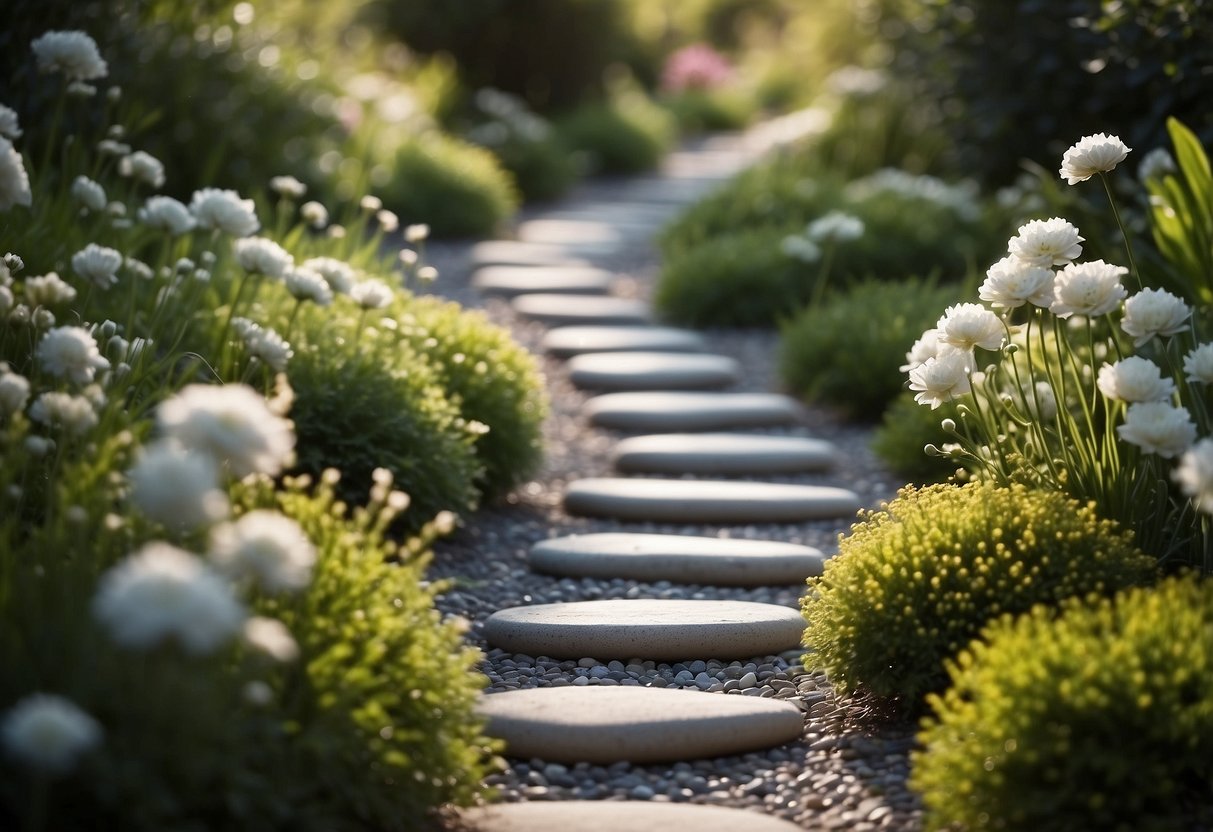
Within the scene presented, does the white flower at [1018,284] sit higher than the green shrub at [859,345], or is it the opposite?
the green shrub at [859,345]

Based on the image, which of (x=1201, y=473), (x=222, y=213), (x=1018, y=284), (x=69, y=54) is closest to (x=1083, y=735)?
(x=1201, y=473)

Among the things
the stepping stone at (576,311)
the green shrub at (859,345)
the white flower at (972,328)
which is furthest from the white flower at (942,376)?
the stepping stone at (576,311)

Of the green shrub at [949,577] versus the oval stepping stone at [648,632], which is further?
the oval stepping stone at [648,632]

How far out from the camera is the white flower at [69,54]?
297 cm

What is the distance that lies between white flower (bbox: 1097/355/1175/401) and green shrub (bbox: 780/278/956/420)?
7.12 ft

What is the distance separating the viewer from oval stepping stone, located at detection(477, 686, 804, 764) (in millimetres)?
2266

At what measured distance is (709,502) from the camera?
3.64 meters

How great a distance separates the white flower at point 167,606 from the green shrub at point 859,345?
10.7 ft

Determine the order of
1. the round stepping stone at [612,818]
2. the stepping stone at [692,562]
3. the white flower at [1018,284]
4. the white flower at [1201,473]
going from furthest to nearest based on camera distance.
Result: the stepping stone at [692,562] < the white flower at [1018,284] < the round stepping stone at [612,818] < the white flower at [1201,473]

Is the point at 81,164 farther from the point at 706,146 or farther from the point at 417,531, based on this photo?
the point at 706,146

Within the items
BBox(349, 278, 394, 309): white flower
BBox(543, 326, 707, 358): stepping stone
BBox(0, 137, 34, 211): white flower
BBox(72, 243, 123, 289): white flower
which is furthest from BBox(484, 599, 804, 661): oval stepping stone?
BBox(543, 326, 707, 358): stepping stone

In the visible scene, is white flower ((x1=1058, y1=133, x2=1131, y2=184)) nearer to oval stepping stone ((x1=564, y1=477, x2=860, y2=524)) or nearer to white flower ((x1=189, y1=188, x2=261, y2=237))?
oval stepping stone ((x1=564, y1=477, x2=860, y2=524))

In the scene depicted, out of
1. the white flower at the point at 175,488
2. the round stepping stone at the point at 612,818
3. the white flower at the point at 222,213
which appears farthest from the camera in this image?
the white flower at the point at 222,213

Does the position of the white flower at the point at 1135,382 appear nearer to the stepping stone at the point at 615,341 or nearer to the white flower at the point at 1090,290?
the white flower at the point at 1090,290
